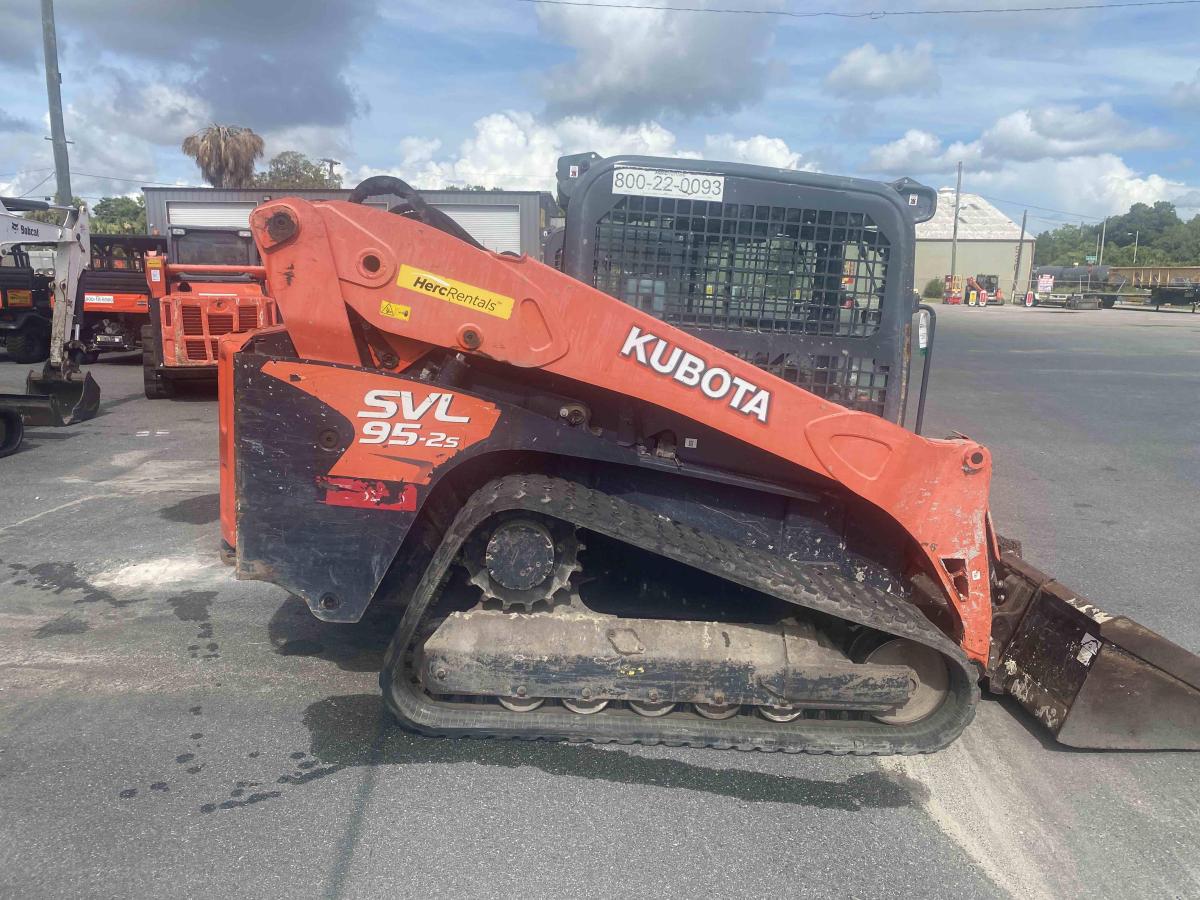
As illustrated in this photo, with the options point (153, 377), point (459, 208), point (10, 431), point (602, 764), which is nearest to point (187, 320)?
point (153, 377)

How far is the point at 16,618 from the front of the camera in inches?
171

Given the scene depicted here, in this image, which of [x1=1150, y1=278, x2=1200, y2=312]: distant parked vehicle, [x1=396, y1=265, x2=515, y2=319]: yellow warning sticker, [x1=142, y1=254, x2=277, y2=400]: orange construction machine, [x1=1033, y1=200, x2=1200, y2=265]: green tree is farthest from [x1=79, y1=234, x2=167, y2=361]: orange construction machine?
[x1=1033, y1=200, x2=1200, y2=265]: green tree

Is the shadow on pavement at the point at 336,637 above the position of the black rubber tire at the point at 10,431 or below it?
below

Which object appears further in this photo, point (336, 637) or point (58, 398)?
point (58, 398)

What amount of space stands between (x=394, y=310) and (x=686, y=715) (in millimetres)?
1855

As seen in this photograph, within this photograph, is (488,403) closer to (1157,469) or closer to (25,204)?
(1157,469)

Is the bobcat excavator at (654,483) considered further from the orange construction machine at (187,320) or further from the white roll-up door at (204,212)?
the white roll-up door at (204,212)

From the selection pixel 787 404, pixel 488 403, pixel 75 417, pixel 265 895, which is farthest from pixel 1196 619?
pixel 75 417

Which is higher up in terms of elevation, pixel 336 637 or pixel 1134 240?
pixel 1134 240

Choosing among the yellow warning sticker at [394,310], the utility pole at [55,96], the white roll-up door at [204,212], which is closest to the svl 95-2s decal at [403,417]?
the yellow warning sticker at [394,310]

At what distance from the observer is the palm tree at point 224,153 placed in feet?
117

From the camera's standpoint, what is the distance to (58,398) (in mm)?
9477

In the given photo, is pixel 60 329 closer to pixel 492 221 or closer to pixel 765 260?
pixel 765 260

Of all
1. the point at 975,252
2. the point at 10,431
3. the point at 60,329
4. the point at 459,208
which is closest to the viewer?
the point at 10,431
